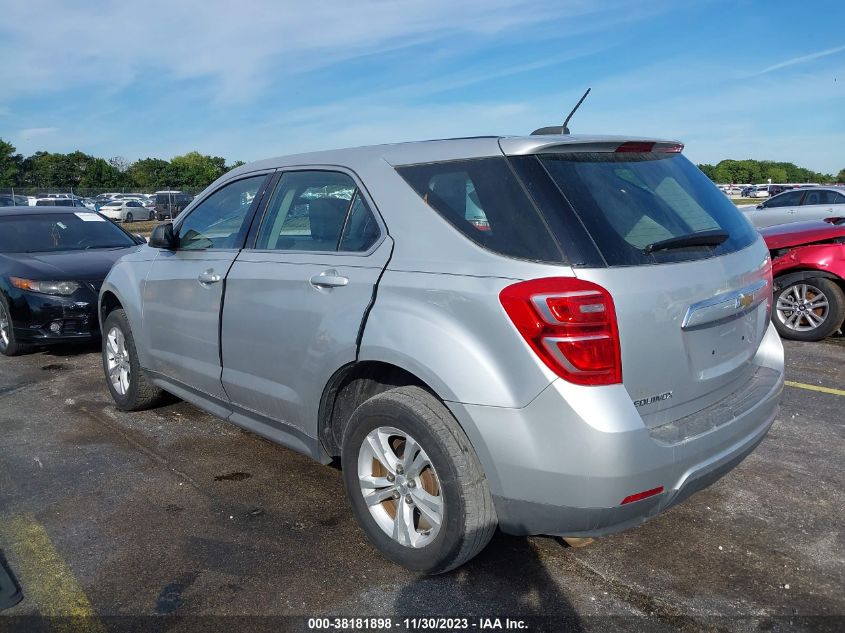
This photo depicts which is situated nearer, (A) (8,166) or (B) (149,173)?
(A) (8,166)

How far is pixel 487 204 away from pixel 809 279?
558cm

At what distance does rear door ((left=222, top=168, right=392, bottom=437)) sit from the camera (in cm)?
308

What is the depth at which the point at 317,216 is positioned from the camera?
348cm

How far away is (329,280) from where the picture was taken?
315cm

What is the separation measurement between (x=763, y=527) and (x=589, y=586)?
1.04 metres

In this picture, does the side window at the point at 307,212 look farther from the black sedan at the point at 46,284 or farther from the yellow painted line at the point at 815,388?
the yellow painted line at the point at 815,388

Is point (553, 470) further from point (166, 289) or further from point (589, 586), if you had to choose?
point (166, 289)

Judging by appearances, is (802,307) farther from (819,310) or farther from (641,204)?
(641,204)

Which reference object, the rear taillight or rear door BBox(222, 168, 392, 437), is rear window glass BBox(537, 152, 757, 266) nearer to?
the rear taillight

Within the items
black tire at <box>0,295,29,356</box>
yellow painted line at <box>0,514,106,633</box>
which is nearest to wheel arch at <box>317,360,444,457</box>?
yellow painted line at <box>0,514,106,633</box>

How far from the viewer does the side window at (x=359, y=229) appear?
312cm

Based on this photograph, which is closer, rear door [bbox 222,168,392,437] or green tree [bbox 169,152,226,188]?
rear door [bbox 222,168,392,437]

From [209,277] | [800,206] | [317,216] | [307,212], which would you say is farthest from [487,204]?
[800,206]

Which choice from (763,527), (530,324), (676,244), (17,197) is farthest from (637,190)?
(17,197)
